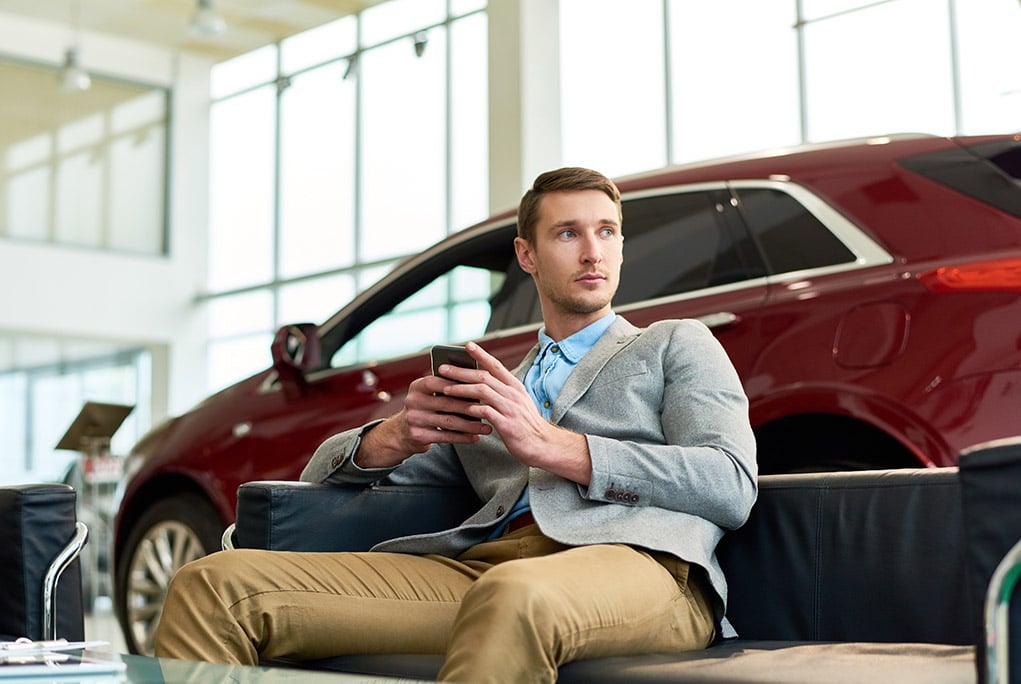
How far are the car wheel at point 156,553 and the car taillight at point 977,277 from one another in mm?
2548

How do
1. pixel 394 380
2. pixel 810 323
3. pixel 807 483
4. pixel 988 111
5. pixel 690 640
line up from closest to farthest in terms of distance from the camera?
pixel 690 640 < pixel 807 483 < pixel 810 323 < pixel 394 380 < pixel 988 111

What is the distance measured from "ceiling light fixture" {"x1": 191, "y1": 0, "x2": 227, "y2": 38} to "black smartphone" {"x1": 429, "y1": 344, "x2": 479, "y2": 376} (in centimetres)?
997

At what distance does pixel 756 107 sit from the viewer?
941 cm

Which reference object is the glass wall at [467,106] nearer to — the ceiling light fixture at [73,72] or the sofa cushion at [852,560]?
the ceiling light fixture at [73,72]

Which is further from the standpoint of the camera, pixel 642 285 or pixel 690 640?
pixel 642 285

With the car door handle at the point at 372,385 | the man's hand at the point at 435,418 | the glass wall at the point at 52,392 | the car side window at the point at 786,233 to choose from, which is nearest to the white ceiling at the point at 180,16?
the glass wall at the point at 52,392

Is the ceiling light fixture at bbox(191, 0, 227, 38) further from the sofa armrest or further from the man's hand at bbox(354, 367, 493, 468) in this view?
the man's hand at bbox(354, 367, 493, 468)

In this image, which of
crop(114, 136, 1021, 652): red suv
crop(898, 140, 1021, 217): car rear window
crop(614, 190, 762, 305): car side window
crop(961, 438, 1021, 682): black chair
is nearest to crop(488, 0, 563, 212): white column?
crop(114, 136, 1021, 652): red suv

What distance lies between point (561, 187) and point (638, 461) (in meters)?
0.73

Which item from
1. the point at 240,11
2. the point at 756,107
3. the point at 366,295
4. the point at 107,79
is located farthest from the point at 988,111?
the point at 107,79

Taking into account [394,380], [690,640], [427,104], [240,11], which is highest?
[240,11]

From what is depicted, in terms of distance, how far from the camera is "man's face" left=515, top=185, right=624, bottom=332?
2.71 meters

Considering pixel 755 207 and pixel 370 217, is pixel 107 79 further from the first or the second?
pixel 755 207

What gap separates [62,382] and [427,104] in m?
5.27
